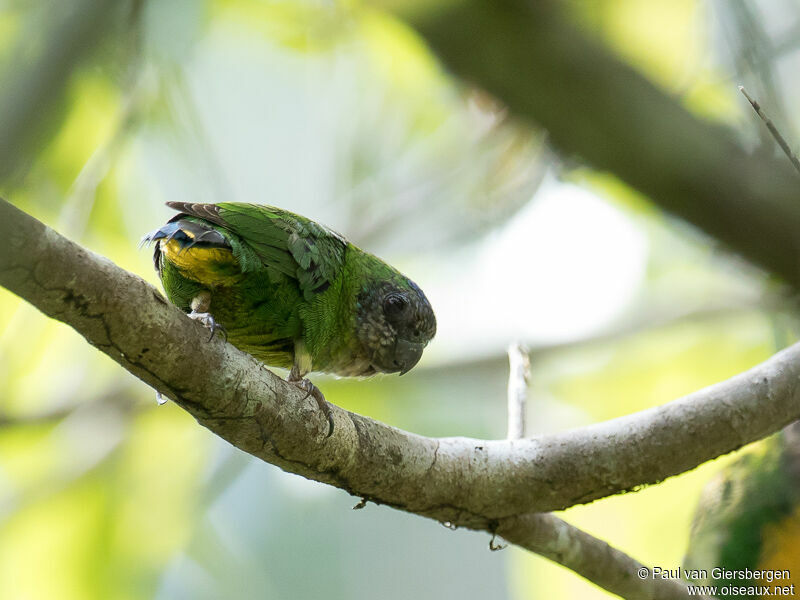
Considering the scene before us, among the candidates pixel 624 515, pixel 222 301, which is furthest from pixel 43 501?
pixel 624 515

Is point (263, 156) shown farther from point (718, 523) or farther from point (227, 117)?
point (718, 523)

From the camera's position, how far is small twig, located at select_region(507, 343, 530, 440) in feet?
14.3

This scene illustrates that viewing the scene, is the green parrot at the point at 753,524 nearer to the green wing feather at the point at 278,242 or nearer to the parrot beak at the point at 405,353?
the parrot beak at the point at 405,353

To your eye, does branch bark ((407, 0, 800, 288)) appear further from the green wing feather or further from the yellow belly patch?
the yellow belly patch

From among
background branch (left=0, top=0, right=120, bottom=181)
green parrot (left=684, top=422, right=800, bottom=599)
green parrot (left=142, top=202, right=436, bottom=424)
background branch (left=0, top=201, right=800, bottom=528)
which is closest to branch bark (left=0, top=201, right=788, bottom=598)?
background branch (left=0, top=201, right=800, bottom=528)

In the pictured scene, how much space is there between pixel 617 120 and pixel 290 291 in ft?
6.21

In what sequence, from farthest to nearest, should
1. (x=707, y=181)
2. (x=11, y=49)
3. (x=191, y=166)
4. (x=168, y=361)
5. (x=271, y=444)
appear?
(x=191, y=166), (x=707, y=181), (x=271, y=444), (x=168, y=361), (x=11, y=49)

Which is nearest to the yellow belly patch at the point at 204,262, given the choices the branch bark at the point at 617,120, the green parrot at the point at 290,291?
the green parrot at the point at 290,291

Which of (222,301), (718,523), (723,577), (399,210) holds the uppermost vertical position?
(399,210)

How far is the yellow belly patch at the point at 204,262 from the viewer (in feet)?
12.1

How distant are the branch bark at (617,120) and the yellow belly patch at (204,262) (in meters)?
1.53

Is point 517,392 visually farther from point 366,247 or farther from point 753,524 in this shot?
point 366,247

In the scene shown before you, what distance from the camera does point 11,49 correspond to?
2.01 metres

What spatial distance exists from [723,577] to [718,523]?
263 millimetres
